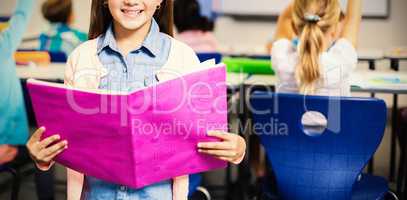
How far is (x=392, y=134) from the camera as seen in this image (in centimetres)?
259

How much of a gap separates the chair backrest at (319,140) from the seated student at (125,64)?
0.91 ft

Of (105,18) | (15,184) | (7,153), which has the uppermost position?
(105,18)

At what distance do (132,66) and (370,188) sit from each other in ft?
3.02

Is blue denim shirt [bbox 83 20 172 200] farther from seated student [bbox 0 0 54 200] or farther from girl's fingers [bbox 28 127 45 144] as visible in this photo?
seated student [bbox 0 0 54 200]

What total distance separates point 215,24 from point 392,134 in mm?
1979

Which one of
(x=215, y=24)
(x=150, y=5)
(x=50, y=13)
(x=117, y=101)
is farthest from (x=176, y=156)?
(x=215, y=24)

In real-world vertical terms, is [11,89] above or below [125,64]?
below

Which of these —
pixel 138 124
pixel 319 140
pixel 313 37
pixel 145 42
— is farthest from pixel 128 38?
pixel 313 37

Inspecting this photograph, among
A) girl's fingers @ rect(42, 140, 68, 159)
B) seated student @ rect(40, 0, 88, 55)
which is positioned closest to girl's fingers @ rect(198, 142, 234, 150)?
girl's fingers @ rect(42, 140, 68, 159)

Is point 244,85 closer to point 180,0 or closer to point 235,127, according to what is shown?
point 235,127

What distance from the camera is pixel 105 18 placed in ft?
3.50

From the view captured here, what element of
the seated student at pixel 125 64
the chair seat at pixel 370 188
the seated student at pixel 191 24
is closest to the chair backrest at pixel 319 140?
the chair seat at pixel 370 188

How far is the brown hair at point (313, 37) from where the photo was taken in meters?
1.62

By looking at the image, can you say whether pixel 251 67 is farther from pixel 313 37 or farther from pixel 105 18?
pixel 105 18
